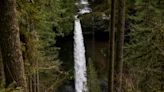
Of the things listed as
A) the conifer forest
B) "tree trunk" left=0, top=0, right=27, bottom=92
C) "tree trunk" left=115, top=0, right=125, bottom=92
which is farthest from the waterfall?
"tree trunk" left=0, top=0, right=27, bottom=92

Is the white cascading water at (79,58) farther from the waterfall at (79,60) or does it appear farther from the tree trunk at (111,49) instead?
the tree trunk at (111,49)

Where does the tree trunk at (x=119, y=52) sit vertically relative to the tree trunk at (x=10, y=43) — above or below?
below

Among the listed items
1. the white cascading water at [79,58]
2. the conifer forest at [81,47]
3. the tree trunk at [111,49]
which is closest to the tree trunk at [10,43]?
the conifer forest at [81,47]

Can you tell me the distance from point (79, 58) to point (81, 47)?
1.84 metres

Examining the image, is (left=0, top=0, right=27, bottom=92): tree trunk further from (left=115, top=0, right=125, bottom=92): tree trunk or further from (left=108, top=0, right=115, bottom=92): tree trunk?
(left=115, top=0, right=125, bottom=92): tree trunk

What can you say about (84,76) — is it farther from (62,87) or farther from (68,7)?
(68,7)

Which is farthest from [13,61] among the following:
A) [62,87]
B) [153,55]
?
[62,87]

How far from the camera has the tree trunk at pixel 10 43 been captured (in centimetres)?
491

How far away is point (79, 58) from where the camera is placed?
25.1 metres

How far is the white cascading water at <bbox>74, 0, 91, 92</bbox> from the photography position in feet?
71.1

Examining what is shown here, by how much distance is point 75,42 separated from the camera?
1101 inches

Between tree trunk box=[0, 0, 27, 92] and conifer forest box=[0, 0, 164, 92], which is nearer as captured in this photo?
tree trunk box=[0, 0, 27, 92]

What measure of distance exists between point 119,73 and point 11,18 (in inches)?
246

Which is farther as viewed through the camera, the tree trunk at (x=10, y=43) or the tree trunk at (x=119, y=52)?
the tree trunk at (x=119, y=52)
